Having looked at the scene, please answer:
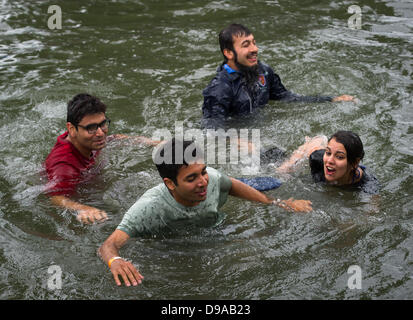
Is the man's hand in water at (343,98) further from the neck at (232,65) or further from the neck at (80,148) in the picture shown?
the neck at (80,148)

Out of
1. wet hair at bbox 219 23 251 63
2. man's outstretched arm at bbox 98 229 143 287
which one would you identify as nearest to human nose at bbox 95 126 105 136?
man's outstretched arm at bbox 98 229 143 287

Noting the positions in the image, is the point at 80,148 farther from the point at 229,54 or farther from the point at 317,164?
the point at 317,164

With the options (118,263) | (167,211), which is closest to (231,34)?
(167,211)

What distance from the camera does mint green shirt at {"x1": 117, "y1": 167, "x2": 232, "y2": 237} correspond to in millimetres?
4484

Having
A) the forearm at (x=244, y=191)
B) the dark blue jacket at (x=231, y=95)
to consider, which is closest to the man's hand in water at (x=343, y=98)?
the dark blue jacket at (x=231, y=95)

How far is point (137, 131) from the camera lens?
7.15 m

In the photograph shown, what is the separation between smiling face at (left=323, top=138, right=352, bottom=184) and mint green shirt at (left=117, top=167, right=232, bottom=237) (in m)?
1.08

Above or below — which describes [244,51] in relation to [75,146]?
above

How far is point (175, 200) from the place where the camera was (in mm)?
4629

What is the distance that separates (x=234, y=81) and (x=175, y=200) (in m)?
2.45

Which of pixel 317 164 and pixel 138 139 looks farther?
pixel 138 139

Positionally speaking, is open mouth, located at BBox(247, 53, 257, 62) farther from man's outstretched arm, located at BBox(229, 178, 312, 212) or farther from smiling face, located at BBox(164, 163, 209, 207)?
smiling face, located at BBox(164, 163, 209, 207)

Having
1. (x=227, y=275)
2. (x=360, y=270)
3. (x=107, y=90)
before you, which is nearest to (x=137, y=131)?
(x=107, y=90)

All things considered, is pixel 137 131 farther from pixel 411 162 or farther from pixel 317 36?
pixel 317 36
